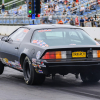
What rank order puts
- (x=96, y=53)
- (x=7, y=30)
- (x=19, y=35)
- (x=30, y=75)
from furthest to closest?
(x=7, y=30) < (x=19, y=35) < (x=30, y=75) < (x=96, y=53)

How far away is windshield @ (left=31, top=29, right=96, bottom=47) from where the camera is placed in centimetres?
682

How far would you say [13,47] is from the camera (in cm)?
764

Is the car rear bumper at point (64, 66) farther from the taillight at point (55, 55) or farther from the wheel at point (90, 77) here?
the wheel at point (90, 77)

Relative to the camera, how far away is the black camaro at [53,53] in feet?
20.7

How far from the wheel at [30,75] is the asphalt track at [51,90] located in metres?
0.11

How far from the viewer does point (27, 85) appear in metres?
6.87

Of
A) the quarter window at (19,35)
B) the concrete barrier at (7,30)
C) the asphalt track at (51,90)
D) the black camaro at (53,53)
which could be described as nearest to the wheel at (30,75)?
the black camaro at (53,53)

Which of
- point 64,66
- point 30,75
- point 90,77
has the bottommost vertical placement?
point 90,77

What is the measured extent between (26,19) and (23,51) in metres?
31.7

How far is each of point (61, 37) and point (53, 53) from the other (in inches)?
35.6

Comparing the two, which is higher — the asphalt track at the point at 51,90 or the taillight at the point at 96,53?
the taillight at the point at 96,53

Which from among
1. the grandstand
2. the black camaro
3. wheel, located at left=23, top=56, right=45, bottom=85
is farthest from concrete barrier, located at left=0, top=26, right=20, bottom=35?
wheel, located at left=23, top=56, right=45, bottom=85

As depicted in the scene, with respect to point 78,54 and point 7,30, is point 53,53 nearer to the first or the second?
point 78,54

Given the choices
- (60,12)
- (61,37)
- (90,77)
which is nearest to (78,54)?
(61,37)
